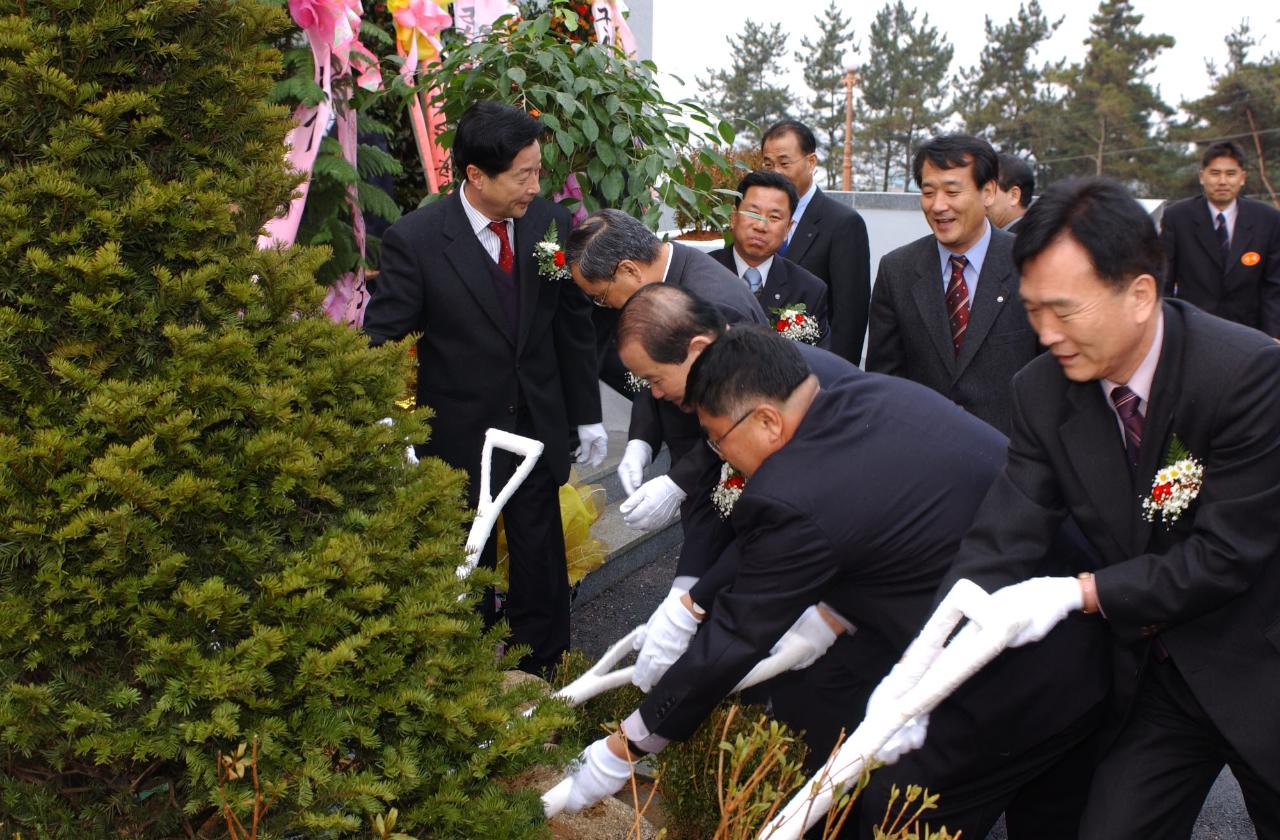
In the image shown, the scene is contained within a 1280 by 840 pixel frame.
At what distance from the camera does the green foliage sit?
188 inches

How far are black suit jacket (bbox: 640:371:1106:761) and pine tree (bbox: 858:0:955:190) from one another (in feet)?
119

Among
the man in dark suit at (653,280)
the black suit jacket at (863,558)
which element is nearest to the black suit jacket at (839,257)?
the man in dark suit at (653,280)

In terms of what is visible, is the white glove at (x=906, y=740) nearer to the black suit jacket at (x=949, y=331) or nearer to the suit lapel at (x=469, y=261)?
the black suit jacket at (x=949, y=331)

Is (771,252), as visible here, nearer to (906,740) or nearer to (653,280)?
(653,280)

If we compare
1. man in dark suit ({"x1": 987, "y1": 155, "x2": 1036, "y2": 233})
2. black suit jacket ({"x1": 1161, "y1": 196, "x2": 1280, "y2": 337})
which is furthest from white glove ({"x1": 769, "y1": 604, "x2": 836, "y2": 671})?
black suit jacket ({"x1": 1161, "y1": 196, "x2": 1280, "y2": 337})

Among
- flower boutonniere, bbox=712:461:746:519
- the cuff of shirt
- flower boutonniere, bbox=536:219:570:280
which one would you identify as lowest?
the cuff of shirt

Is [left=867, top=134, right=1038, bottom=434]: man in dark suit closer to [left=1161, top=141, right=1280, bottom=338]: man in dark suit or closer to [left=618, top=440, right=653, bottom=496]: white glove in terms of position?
[left=618, top=440, right=653, bottom=496]: white glove

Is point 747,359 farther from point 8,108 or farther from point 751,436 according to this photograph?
point 8,108

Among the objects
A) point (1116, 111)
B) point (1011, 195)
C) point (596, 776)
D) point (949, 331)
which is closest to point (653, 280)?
point (949, 331)

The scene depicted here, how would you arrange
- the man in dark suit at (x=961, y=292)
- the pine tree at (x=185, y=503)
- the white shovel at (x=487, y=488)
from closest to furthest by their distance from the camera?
the pine tree at (x=185, y=503)
the white shovel at (x=487, y=488)
the man in dark suit at (x=961, y=292)

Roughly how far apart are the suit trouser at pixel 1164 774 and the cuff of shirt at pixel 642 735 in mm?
933

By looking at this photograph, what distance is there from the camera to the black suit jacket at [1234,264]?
7316mm

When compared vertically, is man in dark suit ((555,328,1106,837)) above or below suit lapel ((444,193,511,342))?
below

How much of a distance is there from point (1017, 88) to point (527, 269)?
34826 millimetres
